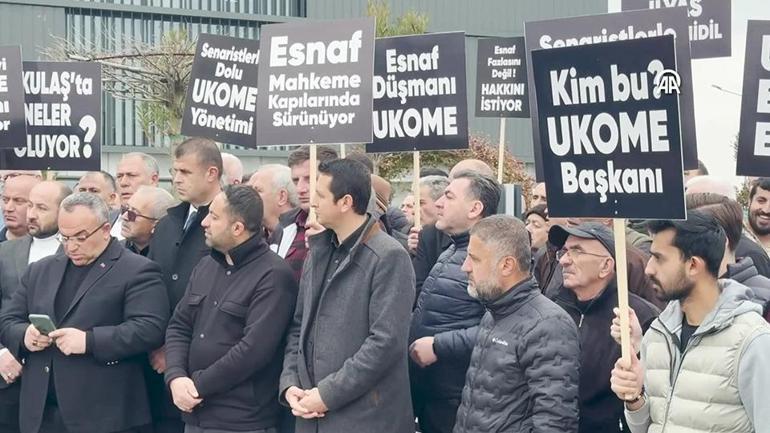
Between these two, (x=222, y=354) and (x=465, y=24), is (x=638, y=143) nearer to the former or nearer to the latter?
(x=222, y=354)

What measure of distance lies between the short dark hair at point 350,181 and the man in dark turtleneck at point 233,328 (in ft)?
2.18

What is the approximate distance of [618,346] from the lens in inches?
Result: 225

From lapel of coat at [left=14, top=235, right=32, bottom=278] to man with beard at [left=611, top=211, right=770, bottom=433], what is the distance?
4.21 m

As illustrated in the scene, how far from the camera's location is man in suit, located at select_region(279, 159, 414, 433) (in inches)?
231

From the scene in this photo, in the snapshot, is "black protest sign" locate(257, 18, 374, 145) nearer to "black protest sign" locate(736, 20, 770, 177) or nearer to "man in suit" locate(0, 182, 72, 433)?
"man in suit" locate(0, 182, 72, 433)

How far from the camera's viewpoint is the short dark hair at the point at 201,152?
7473mm

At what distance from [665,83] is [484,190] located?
221 centimetres

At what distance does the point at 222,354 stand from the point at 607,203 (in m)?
2.33

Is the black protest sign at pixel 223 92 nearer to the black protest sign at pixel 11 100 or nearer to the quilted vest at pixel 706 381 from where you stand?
the black protest sign at pixel 11 100

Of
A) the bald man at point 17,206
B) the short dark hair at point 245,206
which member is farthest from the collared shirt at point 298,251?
the bald man at point 17,206

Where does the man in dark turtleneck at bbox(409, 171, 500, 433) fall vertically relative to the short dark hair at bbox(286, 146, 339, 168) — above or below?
below

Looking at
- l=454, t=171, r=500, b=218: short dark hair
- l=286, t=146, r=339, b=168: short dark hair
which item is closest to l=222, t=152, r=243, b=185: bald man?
l=286, t=146, r=339, b=168: short dark hair

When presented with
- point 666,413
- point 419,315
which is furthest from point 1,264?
point 666,413

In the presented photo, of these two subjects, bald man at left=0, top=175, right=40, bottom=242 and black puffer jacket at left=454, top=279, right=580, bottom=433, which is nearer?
black puffer jacket at left=454, top=279, right=580, bottom=433
